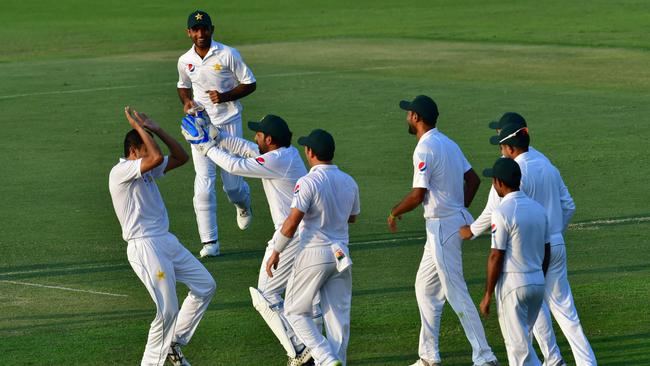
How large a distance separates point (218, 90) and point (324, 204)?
18.6 ft

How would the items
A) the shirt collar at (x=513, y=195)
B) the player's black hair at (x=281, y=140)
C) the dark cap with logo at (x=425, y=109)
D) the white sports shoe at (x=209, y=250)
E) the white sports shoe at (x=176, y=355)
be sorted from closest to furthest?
the shirt collar at (x=513, y=195) → the white sports shoe at (x=176, y=355) → the dark cap with logo at (x=425, y=109) → the player's black hair at (x=281, y=140) → the white sports shoe at (x=209, y=250)

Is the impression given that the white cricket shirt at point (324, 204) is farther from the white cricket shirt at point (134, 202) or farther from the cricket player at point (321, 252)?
the white cricket shirt at point (134, 202)

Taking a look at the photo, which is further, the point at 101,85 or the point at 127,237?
the point at 101,85

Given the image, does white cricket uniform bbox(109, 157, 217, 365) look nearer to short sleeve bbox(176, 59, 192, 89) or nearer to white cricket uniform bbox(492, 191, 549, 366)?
white cricket uniform bbox(492, 191, 549, 366)

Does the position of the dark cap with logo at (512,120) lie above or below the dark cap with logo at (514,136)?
above

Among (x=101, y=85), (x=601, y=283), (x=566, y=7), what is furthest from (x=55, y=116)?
(x=566, y=7)

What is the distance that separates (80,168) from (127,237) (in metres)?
10.4

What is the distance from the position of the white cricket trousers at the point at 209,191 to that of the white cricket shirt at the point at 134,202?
4.29 metres

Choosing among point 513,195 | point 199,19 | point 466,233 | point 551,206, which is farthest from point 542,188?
point 199,19

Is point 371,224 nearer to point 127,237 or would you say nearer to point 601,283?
point 601,283

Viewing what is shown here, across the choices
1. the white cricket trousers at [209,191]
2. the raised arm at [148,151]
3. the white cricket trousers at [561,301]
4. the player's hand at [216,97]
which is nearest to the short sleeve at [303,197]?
the raised arm at [148,151]

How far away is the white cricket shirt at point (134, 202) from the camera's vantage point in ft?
34.9

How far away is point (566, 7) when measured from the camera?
4844cm

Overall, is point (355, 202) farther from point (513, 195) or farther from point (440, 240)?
point (513, 195)
